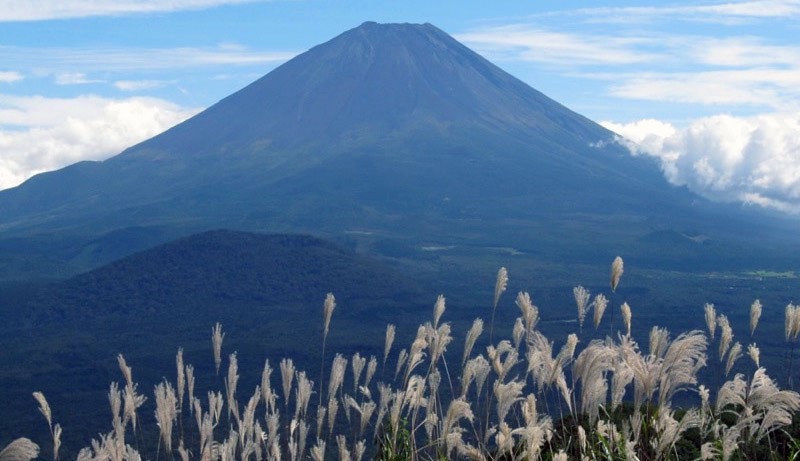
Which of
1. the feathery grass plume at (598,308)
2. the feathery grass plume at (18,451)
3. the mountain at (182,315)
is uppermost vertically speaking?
the feathery grass plume at (598,308)

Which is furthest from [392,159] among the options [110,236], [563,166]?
[110,236]

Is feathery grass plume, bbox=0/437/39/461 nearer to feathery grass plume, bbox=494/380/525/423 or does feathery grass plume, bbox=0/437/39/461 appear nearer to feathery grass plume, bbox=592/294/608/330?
feathery grass plume, bbox=494/380/525/423

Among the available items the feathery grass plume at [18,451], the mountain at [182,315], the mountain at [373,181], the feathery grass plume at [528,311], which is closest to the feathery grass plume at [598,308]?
the feathery grass plume at [528,311]

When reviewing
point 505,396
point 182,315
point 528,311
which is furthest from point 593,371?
point 182,315

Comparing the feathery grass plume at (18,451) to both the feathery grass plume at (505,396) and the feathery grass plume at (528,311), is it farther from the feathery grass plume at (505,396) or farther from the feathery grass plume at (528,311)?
the feathery grass plume at (528,311)

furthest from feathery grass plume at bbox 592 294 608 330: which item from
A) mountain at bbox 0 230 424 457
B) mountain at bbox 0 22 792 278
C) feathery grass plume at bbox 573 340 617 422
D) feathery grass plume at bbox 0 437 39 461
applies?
mountain at bbox 0 22 792 278

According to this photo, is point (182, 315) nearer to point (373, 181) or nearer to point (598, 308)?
point (598, 308)

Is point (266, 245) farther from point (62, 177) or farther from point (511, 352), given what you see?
point (62, 177)
